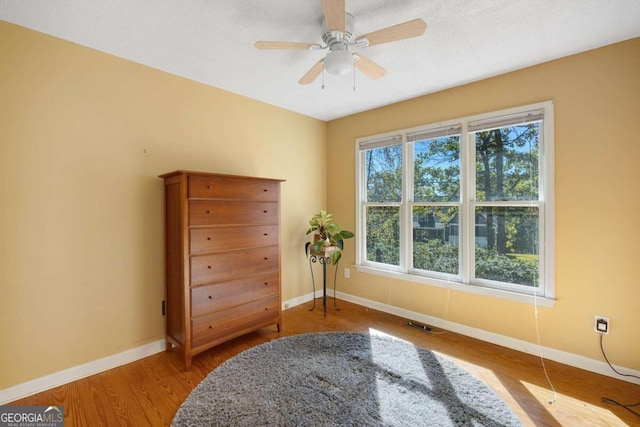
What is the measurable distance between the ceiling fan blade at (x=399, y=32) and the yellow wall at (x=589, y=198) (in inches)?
61.8

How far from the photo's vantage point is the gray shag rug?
1.72 meters

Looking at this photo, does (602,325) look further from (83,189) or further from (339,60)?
(83,189)

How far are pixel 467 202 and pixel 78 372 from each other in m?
3.68

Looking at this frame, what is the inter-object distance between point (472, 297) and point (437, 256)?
0.53 m

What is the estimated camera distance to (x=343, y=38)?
183cm

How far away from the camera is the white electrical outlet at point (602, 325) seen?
2.18 meters

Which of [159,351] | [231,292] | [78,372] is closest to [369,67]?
[231,292]

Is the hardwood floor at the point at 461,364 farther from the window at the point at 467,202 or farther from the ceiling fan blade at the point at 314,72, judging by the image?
the ceiling fan blade at the point at 314,72

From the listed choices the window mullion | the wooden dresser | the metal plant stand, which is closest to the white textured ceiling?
the window mullion

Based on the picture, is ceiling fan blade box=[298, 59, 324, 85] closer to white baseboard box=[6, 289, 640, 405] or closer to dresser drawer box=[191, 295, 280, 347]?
dresser drawer box=[191, 295, 280, 347]

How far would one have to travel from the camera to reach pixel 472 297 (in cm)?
284

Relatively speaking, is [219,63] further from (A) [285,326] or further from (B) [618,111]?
(B) [618,111]

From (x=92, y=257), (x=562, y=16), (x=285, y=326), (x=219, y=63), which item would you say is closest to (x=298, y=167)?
(x=219, y=63)

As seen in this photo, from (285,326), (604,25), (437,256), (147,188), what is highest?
(604,25)
